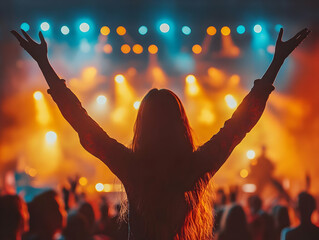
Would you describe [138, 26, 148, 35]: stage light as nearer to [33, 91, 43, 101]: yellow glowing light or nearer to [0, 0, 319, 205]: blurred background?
[0, 0, 319, 205]: blurred background

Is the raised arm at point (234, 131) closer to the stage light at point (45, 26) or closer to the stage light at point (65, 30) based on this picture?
the stage light at point (45, 26)

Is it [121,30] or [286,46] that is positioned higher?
[121,30]

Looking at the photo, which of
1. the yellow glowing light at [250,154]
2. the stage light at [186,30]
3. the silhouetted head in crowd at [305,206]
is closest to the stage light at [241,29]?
the stage light at [186,30]

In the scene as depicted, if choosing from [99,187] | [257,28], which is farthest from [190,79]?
[99,187]

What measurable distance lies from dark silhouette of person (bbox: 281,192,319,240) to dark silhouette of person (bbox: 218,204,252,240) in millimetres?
800

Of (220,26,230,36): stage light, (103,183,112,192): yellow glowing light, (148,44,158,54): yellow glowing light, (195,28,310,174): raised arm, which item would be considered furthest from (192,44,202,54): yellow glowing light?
(195,28,310,174): raised arm

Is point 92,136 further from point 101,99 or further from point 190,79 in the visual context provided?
point 101,99

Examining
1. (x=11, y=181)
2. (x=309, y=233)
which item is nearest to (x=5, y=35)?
(x=11, y=181)

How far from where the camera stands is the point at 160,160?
1.81m

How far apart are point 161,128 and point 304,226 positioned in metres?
1.89

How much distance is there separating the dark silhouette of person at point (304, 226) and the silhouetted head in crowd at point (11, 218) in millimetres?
1877

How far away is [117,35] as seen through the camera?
14.6 m

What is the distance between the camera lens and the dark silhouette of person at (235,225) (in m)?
4.12

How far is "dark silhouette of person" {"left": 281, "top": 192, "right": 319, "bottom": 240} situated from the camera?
10.7 ft
